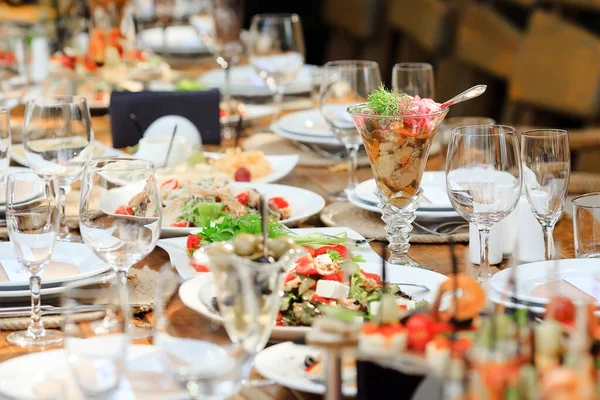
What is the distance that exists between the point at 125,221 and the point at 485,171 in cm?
55

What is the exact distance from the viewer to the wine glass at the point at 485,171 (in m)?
1.49

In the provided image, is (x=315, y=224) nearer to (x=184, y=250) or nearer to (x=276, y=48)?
(x=184, y=250)

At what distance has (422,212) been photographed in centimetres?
191

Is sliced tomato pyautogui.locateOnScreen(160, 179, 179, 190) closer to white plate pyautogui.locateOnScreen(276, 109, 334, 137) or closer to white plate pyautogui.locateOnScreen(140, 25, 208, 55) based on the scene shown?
white plate pyautogui.locateOnScreen(276, 109, 334, 137)

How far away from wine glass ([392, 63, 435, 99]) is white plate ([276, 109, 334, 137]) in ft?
1.16

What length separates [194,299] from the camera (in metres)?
1.30

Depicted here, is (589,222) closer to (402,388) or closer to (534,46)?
(402,388)

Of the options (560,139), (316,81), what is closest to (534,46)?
(316,81)

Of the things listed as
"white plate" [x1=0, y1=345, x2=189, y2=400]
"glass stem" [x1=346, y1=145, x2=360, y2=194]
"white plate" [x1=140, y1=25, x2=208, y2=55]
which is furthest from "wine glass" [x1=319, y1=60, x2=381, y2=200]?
"white plate" [x1=140, y1=25, x2=208, y2=55]

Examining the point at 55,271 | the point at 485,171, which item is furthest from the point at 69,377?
the point at 485,171

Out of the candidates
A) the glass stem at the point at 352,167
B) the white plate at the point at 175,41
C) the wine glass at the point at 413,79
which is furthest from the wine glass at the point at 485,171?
the white plate at the point at 175,41

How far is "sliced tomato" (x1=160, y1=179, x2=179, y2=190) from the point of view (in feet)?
6.61

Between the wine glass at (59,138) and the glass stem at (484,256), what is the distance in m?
0.81

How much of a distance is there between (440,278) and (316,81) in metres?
1.30
